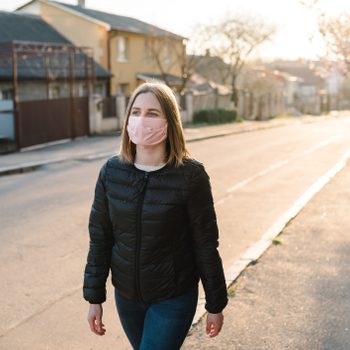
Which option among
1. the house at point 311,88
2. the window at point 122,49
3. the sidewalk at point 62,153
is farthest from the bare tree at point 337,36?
the house at point 311,88

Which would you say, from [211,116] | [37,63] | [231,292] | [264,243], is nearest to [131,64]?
[211,116]

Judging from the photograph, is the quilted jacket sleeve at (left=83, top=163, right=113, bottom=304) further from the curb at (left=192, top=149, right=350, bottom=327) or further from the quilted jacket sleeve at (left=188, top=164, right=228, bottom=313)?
the curb at (left=192, top=149, right=350, bottom=327)

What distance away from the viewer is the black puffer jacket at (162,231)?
2.76 m

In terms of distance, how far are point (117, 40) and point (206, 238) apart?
34047 mm

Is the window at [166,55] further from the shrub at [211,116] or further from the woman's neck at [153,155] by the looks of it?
the woman's neck at [153,155]

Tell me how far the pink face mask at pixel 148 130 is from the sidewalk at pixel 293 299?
6.90 ft

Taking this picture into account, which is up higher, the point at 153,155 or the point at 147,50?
the point at 147,50

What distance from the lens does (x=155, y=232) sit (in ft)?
9.02

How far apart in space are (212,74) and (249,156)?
5028 cm

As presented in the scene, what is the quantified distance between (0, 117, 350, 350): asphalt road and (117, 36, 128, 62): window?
17.5m

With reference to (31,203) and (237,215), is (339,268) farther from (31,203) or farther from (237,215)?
(31,203)

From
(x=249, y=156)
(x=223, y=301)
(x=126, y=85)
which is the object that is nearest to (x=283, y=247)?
(x=223, y=301)

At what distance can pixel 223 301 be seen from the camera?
2879 millimetres

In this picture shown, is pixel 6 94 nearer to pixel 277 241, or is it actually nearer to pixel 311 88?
pixel 277 241
